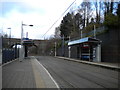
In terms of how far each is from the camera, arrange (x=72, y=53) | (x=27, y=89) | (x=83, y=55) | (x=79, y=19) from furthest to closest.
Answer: (x=79, y=19) → (x=72, y=53) → (x=83, y=55) → (x=27, y=89)

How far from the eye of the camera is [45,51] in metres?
107

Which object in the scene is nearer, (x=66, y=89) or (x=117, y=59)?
(x=66, y=89)

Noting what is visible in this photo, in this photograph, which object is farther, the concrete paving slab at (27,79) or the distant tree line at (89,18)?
the distant tree line at (89,18)

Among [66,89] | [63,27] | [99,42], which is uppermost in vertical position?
[63,27]

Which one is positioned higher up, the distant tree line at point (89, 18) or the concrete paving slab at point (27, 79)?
the distant tree line at point (89, 18)

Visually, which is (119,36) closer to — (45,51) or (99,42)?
(99,42)

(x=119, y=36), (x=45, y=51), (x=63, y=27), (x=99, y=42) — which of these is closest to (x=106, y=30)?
(x=99, y=42)

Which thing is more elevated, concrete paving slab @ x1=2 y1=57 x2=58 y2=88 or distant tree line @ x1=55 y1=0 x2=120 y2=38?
distant tree line @ x1=55 y1=0 x2=120 y2=38

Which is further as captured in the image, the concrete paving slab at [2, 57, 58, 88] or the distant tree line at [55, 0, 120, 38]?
the distant tree line at [55, 0, 120, 38]

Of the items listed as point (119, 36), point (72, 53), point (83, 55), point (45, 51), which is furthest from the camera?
point (45, 51)

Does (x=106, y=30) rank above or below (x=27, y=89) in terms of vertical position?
above

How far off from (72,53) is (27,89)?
47656 mm

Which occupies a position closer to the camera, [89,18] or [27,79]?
[27,79]

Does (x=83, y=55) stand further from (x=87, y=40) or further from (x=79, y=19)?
(x=79, y=19)
